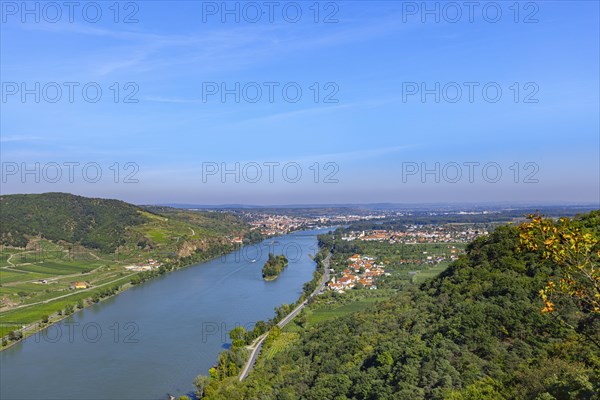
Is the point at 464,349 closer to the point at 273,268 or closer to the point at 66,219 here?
the point at 273,268

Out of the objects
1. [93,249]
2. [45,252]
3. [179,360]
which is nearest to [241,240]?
[93,249]

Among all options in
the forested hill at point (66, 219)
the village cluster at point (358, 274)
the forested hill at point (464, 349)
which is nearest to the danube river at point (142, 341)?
the village cluster at point (358, 274)

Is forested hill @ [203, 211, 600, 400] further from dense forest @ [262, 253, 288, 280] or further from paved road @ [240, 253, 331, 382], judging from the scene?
dense forest @ [262, 253, 288, 280]

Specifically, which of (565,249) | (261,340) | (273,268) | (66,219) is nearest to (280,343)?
(261,340)

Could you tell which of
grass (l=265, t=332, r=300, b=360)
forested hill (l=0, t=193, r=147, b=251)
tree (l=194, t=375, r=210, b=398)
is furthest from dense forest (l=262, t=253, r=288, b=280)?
tree (l=194, t=375, r=210, b=398)

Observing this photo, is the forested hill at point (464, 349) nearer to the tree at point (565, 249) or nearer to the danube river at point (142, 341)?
the tree at point (565, 249)

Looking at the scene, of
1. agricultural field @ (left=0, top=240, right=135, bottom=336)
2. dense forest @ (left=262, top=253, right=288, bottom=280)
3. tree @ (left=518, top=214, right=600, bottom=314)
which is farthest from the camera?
dense forest @ (left=262, top=253, right=288, bottom=280)
